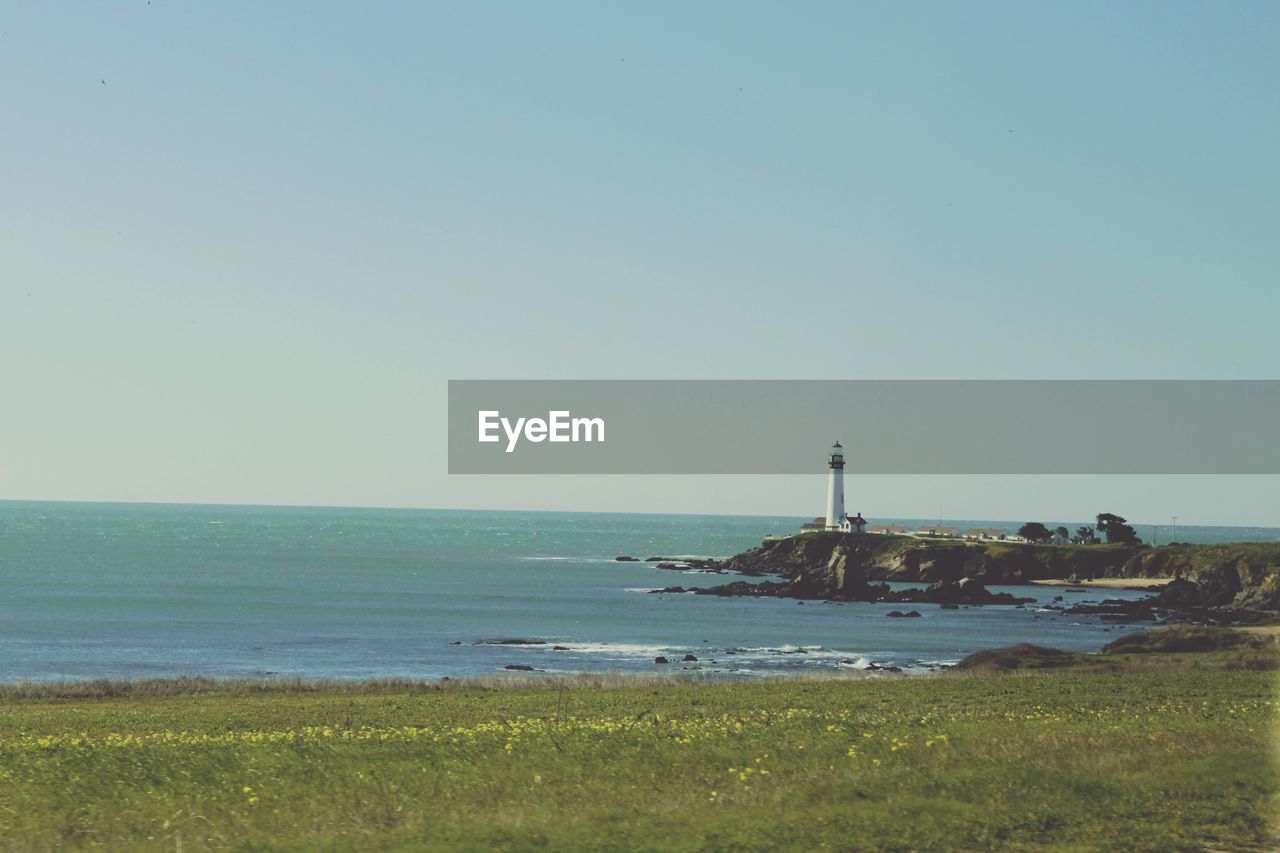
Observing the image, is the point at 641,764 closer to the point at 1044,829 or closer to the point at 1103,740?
the point at 1044,829

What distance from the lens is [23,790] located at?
1862 cm

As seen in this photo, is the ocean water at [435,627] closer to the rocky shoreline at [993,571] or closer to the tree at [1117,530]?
the rocky shoreline at [993,571]

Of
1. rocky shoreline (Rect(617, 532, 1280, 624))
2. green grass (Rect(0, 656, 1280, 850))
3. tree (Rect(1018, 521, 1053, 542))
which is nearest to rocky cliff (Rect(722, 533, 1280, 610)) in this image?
rocky shoreline (Rect(617, 532, 1280, 624))

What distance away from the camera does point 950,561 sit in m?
161

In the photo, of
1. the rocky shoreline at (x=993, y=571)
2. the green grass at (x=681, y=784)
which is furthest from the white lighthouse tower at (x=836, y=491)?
the green grass at (x=681, y=784)

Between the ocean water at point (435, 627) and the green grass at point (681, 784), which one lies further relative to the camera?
the ocean water at point (435, 627)

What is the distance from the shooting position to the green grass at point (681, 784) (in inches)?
621

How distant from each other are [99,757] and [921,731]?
50.9 ft

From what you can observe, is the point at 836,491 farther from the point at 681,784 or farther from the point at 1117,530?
the point at 681,784

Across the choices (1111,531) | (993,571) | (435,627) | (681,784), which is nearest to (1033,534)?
Result: (1111,531)

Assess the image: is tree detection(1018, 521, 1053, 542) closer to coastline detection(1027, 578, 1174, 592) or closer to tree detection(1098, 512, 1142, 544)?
tree detection(1098, 512, 1142, 544)

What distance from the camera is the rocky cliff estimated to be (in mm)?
141750

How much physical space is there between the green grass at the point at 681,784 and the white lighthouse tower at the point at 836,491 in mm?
140331

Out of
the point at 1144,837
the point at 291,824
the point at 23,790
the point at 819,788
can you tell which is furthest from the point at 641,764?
the point at 23,790
